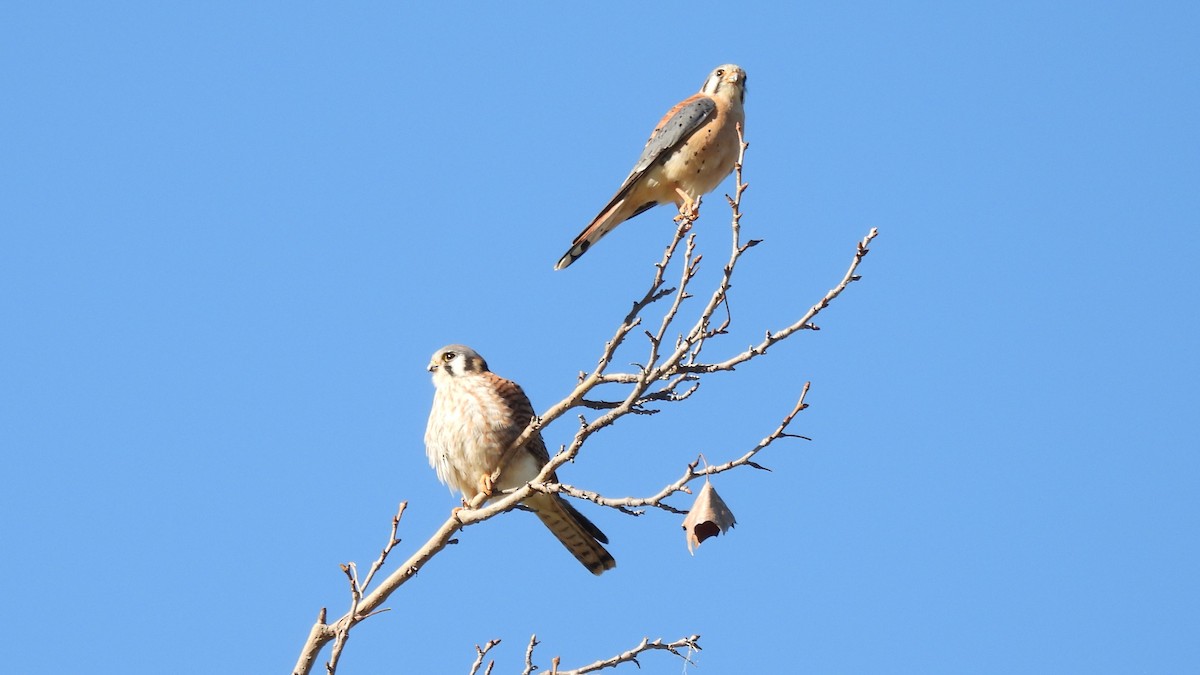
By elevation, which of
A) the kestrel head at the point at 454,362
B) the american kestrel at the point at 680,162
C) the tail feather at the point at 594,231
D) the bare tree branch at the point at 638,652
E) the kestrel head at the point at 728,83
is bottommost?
the bare tree branch at the point at 638,652

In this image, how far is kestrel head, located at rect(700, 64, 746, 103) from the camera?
4871mm

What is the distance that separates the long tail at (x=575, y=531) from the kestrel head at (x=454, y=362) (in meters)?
0.55

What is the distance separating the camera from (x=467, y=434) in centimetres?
378

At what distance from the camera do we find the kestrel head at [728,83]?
16.0ft

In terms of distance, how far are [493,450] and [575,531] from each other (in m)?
0.37

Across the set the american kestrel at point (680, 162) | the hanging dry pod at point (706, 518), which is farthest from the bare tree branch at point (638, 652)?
the american kestrel at point (680, 162)

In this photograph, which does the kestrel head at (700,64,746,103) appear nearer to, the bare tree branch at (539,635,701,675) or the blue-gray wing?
the blue-gray wing

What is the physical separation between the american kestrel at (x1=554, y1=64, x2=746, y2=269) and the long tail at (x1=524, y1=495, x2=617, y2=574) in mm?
1092

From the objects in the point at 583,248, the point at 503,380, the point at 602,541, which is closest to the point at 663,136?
the point at 583,248

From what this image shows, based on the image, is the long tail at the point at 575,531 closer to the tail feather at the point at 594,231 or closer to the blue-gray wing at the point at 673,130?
the tail feather at the point at 594,231

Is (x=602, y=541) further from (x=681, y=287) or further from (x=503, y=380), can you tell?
(x=681, y=287)

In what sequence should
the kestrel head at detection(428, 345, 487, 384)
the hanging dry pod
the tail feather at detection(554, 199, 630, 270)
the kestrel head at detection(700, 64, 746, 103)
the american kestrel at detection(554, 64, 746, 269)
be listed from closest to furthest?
the hanging dry pod
the kestrel head at detection(428, 345, 487, 384)
the tail feather at detection(554, 199, 630, 270)
the american kestrel at detection(554, 64, 746, 269)
the kestrel head at detection(700, 64, 746, 103)

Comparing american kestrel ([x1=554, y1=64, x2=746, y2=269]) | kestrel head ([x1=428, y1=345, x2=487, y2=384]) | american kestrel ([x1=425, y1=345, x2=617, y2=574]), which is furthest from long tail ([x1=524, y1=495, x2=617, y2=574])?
american kestrel ([x1=554, y1=64, x2=746, y2=269])

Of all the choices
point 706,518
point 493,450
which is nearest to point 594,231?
point 493,450
